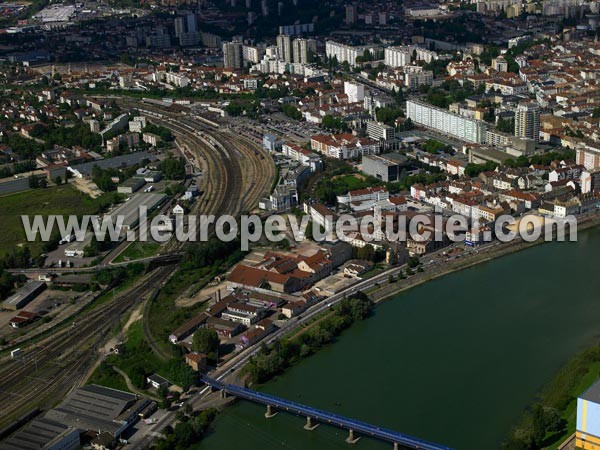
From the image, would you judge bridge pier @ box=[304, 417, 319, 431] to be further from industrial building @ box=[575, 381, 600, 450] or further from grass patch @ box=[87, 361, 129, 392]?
industrial building @ box=[575, 381, 600, 450]

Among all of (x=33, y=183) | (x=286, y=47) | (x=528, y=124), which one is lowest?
(x=33, y=183)

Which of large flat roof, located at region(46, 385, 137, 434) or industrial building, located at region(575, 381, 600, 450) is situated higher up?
industrial building, located at region(575, 381, 600, 450)

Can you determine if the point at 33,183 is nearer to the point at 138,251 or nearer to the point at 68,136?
the point at 68,136

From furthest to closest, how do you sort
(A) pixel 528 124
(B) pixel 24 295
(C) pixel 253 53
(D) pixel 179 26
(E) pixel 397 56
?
(D) pixel 179 26, (C) pixel 253 53, (E) pixel 397 56, (A) pixel 528 124, (B) pixel 24 295

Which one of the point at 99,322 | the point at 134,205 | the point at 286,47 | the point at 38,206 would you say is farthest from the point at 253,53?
the point at 99,322

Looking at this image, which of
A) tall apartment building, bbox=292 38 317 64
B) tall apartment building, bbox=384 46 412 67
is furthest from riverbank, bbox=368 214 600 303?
tall apartment building, bbox=292 38 317 64

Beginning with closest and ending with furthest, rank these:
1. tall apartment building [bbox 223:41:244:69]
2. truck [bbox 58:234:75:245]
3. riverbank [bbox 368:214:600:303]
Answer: riverbank [bbox 368:214:600:303]
truck [bbox 58:234:75:245]
tall apartment building [bbox 223:41:244:69]
